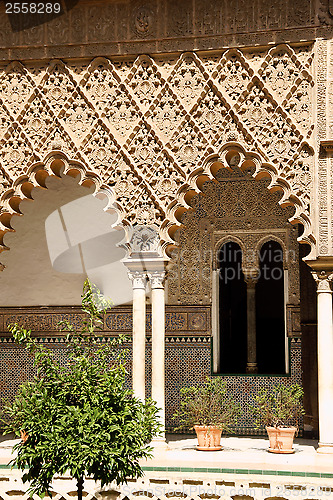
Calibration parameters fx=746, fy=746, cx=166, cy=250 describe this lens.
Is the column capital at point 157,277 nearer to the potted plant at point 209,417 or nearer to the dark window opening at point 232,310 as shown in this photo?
the potted plant at point 209,417

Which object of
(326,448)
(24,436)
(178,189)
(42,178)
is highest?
(42,178)

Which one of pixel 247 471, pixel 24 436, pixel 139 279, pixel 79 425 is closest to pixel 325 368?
pixel 247 471

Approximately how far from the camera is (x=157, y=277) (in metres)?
8.19

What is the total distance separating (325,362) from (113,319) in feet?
12.1

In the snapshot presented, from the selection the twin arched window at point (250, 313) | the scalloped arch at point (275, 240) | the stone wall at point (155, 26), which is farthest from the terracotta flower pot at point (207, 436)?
the stone wall at point (155, 26)

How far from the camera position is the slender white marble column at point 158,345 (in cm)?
799

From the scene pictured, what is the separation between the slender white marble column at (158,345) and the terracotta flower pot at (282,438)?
3.91ft

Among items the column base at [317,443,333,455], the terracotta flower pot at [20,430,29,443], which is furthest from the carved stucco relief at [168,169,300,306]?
the terracotta flower pot at [20,430,29,443]

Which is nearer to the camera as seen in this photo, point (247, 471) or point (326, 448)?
point (247, 471)

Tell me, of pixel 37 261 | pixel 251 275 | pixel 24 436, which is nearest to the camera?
pixel 24 436

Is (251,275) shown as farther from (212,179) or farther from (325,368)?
(325,368)

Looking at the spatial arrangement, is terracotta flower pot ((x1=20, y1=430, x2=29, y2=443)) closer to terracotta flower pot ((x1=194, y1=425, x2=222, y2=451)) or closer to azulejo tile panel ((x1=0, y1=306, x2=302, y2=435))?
terracotta flower pot ((x1=194, y1=425, x2=222, y2=451))

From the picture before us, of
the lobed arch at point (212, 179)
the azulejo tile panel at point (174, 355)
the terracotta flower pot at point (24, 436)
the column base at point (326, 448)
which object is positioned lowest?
the column base at point (326, 448)

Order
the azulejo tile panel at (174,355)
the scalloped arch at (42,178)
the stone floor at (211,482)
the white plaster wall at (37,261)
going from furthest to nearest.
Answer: the white plaster wall at (37,261) → the azulejo tile panel at (174,355) → the scalloped arch at (42,178) → the stone floor at (211,482)
